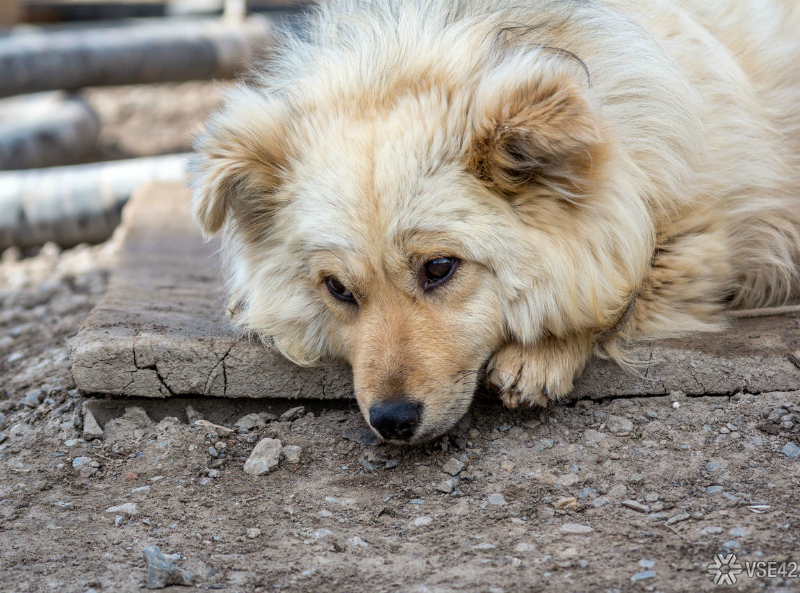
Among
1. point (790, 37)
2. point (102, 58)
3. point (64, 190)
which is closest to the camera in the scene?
point (790, 37)

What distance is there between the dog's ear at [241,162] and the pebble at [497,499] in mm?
1416

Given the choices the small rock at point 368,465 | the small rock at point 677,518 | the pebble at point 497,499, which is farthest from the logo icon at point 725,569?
the small rock at point 368,465

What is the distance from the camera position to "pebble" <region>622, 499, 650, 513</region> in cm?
261

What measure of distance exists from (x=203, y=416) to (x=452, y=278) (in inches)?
50.5

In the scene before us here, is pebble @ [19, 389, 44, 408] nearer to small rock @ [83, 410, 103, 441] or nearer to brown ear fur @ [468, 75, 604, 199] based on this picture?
small rock @ [83, 410, 103, 441]

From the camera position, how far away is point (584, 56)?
10.3 feet

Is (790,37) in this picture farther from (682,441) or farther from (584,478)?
Answer: (584,478)

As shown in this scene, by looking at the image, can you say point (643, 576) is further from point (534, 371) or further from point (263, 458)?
point (263, 458)

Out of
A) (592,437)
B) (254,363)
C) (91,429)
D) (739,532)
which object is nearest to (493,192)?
(592,437)

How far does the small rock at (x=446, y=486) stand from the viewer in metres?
2.86

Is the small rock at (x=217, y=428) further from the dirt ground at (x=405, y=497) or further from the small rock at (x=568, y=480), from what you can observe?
the small rock at (x=568, y=480)

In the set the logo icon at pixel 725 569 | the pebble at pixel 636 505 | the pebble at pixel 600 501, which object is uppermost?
the logo icon at pixel 725 569

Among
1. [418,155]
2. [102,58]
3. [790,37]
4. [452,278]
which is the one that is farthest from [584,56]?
[102,58]

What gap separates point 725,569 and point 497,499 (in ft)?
2.59
